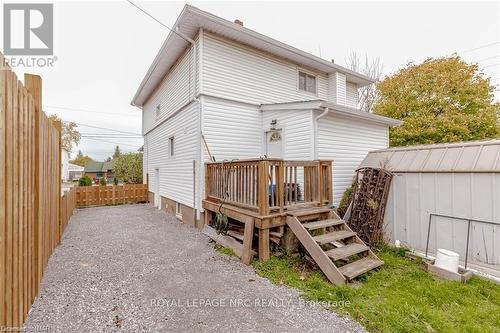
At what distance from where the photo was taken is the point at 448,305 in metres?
3.30

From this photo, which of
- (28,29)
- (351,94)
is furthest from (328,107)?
(28,29)

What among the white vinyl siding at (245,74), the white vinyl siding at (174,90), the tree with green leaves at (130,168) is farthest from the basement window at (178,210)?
the tree with green leaves at (130,168)

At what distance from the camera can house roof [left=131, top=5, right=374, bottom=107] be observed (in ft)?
21.8

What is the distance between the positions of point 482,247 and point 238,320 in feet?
14.9

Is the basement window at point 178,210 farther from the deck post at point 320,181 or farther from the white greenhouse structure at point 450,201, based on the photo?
the white greenhouse structure at point 450,201

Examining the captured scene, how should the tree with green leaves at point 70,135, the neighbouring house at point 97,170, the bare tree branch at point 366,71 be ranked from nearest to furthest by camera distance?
the bare tree branch at point 366,71 < the tree with green leaves at point 70,135 < the neighbouring house at point 97,170

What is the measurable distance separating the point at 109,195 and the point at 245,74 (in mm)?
9953

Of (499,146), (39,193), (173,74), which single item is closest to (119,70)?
(173,74)

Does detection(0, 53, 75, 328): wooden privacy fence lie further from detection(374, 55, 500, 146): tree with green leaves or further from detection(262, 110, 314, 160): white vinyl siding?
detection(374, 55, 500, 146): tree with green leaves

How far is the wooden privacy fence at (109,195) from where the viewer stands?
12336 mm

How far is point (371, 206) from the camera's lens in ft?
18.7

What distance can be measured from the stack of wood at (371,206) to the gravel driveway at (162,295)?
2.94 metres

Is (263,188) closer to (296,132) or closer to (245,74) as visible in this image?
(296,132)

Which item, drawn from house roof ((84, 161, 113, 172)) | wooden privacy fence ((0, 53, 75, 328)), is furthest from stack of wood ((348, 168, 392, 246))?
house roof ((84, 161, 113, 172))
